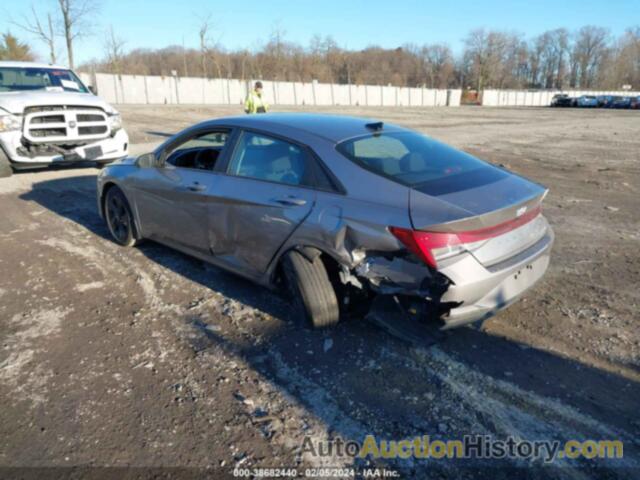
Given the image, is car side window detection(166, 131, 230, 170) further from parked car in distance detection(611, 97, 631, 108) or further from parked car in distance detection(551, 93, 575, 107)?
parked car in distance detection(551, 93, 575, 107)

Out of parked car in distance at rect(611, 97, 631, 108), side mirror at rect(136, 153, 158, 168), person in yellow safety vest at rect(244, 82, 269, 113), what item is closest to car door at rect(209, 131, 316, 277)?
side mirror at rect(136, 153, 158, 168)

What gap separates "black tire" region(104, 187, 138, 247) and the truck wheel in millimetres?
4292

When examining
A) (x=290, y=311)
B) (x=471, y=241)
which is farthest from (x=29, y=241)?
(x=471, y=241)

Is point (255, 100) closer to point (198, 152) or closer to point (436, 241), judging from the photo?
point (198, 152)

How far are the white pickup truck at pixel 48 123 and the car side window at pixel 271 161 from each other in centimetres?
617

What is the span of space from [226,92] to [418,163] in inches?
1980

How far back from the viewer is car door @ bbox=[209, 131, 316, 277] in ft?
11.3

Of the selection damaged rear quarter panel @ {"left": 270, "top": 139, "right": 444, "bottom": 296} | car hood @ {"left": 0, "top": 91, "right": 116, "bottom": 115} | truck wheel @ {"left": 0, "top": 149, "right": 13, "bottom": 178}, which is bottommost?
truck wheel @ {"left": 0, "top": 149, "right": 13, "bottom": 178}

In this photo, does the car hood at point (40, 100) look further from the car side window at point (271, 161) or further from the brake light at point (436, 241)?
the brake light at point (436, 241)

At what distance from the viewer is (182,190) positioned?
434 cm

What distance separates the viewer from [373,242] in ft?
9.78

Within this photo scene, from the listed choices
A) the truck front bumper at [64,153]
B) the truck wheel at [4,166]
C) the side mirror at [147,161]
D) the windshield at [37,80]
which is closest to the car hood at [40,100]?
the truck front bumper at [64,153]

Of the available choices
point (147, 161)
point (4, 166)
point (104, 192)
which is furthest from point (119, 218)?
point (4, 166)

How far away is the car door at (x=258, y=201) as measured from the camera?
3.46 meters
